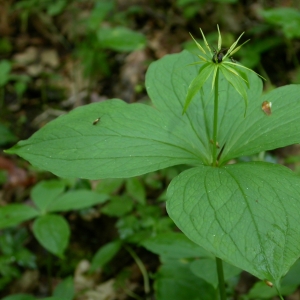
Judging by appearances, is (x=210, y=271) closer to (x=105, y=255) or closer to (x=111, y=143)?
(x=111, y=143)

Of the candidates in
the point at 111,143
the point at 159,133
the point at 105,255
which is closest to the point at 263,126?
the point at 159,133

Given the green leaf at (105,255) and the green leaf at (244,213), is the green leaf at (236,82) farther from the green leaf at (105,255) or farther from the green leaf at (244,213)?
the green leaf at (105,255)

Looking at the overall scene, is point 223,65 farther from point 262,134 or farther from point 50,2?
point 50,2

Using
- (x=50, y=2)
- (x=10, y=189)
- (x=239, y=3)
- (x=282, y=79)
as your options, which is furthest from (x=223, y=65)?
(x=50, y=2)

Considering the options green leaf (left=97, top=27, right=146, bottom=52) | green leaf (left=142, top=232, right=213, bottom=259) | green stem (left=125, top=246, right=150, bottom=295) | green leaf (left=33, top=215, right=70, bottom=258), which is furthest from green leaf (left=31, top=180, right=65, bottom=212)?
green leaf (left=97, top=27, right=146, bottom=52)

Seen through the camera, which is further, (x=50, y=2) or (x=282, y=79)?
(x=50, y=2)

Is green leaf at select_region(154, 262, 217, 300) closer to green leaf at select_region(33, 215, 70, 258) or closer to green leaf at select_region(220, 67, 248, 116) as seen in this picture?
green leaf at select_region(33, 215, 70, 258)
